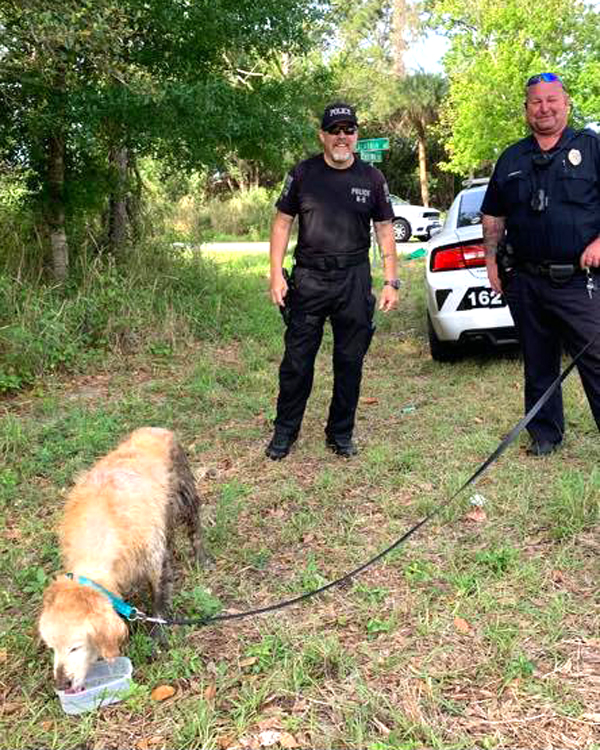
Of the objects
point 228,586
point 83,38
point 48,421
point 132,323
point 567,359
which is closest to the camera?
point 228,586

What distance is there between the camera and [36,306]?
22.1 ft

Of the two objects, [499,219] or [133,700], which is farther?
[499,219]

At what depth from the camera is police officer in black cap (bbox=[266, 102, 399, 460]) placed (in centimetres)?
438

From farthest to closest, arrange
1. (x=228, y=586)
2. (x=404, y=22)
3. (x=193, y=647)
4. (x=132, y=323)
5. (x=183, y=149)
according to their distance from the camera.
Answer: (x=404, y=22) → (x=183, y=149) → (x=132, y=323) → (x=228, y=586) → (x=193, y=647)

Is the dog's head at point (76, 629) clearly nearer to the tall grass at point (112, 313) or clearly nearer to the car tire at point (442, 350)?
the tall grass at point (112, 313)

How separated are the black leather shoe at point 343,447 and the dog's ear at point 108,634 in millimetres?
2585

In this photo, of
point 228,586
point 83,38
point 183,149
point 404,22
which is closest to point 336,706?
point 228,586

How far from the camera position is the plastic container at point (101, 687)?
2359 mm

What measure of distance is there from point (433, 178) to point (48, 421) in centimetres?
3281

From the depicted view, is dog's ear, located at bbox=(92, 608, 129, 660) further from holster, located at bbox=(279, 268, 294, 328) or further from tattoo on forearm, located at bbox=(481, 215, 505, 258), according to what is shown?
tattoo on forearm, located at bbox=(481, 215, 505, 258)

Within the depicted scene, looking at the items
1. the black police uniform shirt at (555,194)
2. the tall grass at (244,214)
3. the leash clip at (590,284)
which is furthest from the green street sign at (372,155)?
the tall grass at (244,214)

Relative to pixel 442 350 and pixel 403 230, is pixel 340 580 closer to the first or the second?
pixel 442 350

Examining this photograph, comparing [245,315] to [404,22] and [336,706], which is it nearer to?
[336,706]

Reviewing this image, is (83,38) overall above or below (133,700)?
above
